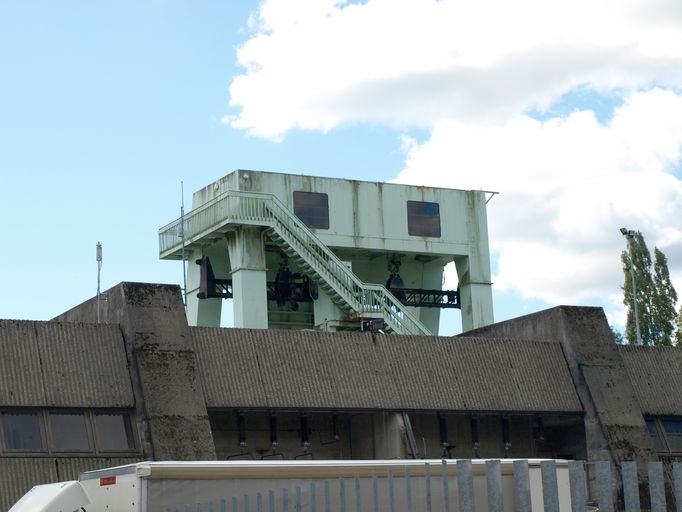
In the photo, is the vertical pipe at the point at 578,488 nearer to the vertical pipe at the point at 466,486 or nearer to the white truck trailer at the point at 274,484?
the vertical pipe at the point at 466,486

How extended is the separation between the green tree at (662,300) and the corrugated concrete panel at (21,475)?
63.0 m

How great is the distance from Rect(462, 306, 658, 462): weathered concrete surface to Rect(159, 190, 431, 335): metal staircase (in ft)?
44.8

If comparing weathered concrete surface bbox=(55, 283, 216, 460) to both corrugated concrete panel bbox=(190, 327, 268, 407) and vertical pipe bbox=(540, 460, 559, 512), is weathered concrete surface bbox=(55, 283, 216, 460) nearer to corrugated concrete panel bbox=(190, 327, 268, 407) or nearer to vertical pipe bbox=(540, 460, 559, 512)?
corrugated concrete panel bbox=(190, 327, 268, 407)

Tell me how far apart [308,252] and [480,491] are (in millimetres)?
35036

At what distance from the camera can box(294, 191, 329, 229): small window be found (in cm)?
5734

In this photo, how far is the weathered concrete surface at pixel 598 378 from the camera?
36844mm

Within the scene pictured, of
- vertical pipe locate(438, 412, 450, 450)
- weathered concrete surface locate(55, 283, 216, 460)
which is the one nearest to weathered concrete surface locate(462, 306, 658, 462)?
vertical pipe locate(438, 412, 450, 450)

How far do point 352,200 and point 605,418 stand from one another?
2382cm

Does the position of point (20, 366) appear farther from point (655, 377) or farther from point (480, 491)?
point (655, 377)

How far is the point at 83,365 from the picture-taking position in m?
31.7

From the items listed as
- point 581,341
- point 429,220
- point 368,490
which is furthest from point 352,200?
point 368,490

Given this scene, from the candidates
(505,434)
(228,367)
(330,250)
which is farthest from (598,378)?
(330,250)

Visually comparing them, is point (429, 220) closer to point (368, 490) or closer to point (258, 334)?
point (258, 334)

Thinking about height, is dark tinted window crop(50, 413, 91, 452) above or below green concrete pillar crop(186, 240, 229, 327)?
below
